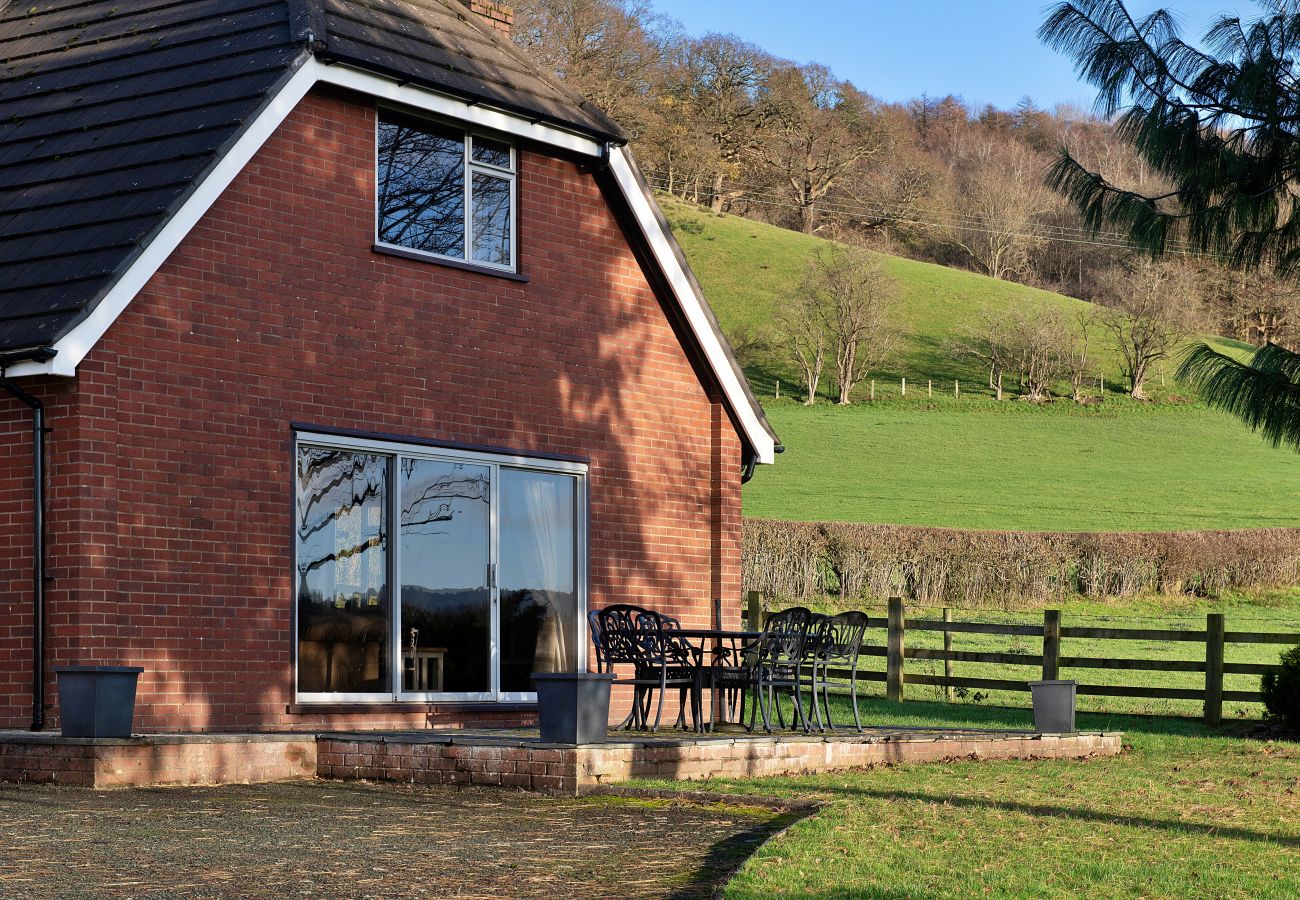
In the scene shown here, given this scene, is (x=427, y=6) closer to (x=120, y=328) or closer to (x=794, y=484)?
(x=120, y=328)

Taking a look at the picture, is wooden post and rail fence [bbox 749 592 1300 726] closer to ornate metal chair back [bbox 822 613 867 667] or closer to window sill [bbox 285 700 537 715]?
ornate metal chair back [bbox 822 613 867 667]

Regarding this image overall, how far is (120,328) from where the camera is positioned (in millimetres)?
10930

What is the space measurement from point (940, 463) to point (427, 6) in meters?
36.1

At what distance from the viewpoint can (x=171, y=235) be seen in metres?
11.0

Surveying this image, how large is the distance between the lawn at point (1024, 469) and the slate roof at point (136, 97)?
25844mm

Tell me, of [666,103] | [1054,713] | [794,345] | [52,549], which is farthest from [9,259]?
[666,103]

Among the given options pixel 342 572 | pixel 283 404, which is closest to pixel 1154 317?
pixel 342 572

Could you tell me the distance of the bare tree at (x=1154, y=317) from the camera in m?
55.6

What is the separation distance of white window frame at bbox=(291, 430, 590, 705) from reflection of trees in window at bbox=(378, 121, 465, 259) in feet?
5.78

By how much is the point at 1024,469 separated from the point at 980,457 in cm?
182

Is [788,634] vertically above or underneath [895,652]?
above

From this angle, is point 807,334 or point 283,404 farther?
point 807,334

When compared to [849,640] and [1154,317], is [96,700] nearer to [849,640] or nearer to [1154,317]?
[849,640]

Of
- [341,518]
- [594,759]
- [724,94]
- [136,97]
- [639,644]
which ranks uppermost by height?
[724,94]
